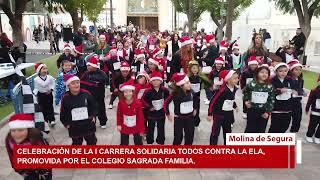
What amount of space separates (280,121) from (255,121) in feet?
2.28

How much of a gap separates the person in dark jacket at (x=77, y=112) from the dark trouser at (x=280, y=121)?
3.43 meters

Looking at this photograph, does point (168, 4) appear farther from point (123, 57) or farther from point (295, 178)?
point (295, 178)

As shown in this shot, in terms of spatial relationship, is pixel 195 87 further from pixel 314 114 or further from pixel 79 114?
pixel 79 114

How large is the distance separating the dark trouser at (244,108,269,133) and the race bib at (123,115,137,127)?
2.16 metres

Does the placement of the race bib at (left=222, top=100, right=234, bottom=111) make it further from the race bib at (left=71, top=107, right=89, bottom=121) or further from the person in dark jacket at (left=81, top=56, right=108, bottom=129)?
the person in dark jacket at (left=81, top=56, right=108, bottom=129)

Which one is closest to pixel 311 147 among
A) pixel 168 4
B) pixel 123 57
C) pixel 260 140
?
pixel 260 140

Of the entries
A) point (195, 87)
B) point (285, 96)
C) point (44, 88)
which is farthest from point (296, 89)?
point (44, 88)

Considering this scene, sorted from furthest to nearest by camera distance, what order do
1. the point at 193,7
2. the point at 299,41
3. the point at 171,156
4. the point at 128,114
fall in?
the point at 193,7
the point at 299,41
the point at 128,114
the point at 171,156

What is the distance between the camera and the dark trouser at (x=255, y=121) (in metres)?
6.45

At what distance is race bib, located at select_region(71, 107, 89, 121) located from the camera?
557 cm

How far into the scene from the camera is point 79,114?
5.61 m

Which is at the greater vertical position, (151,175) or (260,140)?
(260,140)

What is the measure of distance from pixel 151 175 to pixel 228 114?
1683 millimetres

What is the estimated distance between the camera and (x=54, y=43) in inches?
1017
